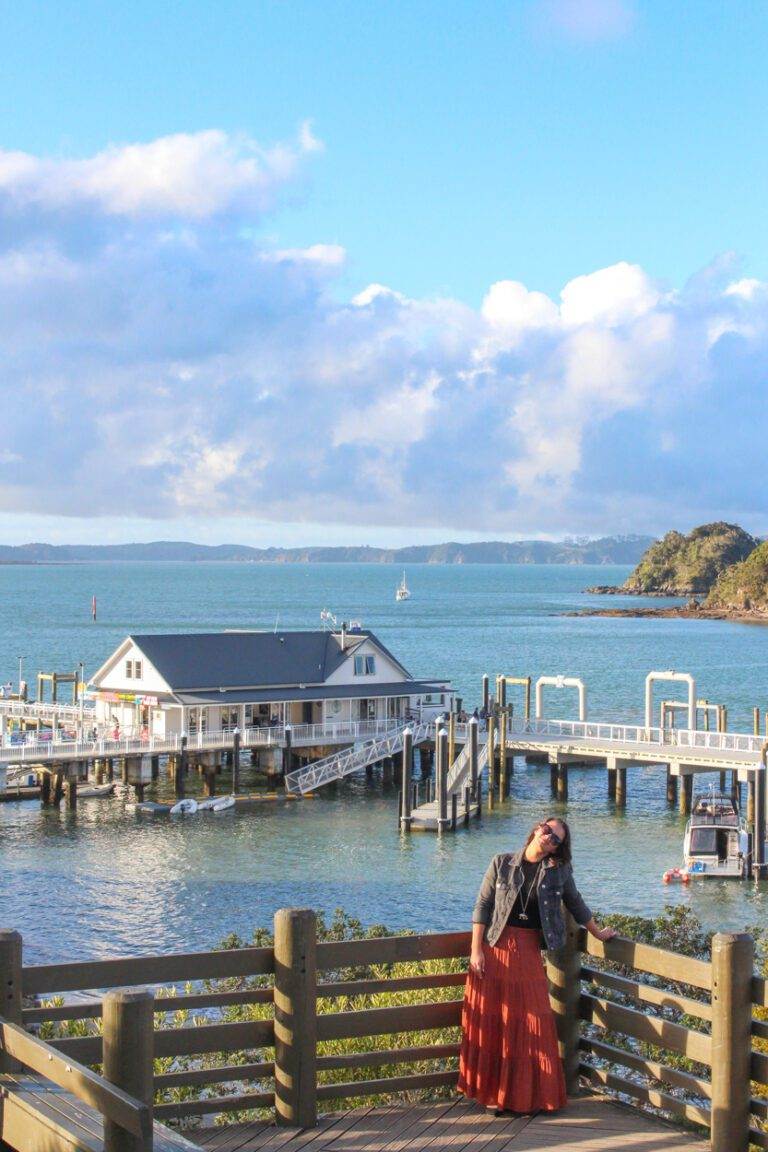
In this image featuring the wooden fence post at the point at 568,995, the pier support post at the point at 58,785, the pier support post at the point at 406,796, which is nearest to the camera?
the wooden fence post at the point at 568,995

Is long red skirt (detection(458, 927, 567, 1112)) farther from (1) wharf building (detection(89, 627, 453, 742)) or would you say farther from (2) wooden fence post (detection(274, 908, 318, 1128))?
(1) wharf building (detection(89, 627, 453, 742))

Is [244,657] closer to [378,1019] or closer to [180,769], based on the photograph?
[180,769]

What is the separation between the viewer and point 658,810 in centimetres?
4762

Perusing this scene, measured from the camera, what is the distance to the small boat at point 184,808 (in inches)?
1831

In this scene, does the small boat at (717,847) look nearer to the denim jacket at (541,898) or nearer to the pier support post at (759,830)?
the pier support post at (759,830)

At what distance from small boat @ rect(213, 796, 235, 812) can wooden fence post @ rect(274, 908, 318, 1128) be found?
39.0 meters

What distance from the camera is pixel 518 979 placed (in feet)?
28.5

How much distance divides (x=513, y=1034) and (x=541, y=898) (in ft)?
2.79

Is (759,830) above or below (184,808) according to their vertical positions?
above

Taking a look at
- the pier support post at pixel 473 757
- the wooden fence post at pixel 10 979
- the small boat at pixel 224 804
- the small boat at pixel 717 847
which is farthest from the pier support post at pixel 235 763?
the wooden fence post at pixel 10 979

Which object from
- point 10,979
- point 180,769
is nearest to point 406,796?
point 180,769

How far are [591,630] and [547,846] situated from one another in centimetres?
15425

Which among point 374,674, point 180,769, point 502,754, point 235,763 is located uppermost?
point 374,674

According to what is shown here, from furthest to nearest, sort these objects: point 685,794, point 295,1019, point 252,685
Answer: point 252,685 → point 685,794 → point 295,1019
